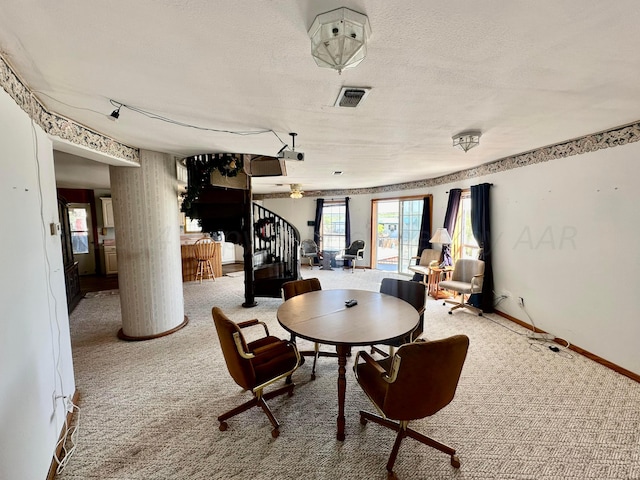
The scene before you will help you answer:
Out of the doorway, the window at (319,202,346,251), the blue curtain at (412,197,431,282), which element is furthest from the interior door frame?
the blue curtain at (412,197,431,282)

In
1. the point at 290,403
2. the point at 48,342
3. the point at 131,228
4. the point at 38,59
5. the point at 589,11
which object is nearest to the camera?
the point at 589,11

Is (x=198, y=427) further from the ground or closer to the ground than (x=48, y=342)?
closer to the ground

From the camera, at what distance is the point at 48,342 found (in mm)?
1865

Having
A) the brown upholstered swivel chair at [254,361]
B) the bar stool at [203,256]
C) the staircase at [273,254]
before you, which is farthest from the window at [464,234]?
the bar stool at [203,256]

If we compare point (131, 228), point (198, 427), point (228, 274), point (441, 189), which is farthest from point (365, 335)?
point (228, 274)

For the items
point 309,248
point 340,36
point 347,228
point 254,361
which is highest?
point 340,36

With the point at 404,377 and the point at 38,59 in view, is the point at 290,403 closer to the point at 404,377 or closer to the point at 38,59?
the point at 404,377

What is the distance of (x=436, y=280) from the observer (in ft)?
17.9

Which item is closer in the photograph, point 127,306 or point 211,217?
point 127,306

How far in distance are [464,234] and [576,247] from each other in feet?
7.36

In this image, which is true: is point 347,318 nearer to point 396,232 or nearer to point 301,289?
point 301,289

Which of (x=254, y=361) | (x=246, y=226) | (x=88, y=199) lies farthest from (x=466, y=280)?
(x=88, y=199)

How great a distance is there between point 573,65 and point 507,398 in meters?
2.50

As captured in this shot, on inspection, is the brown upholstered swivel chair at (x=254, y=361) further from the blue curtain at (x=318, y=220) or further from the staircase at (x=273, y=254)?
the blue curtain at (x=318, y=220)
